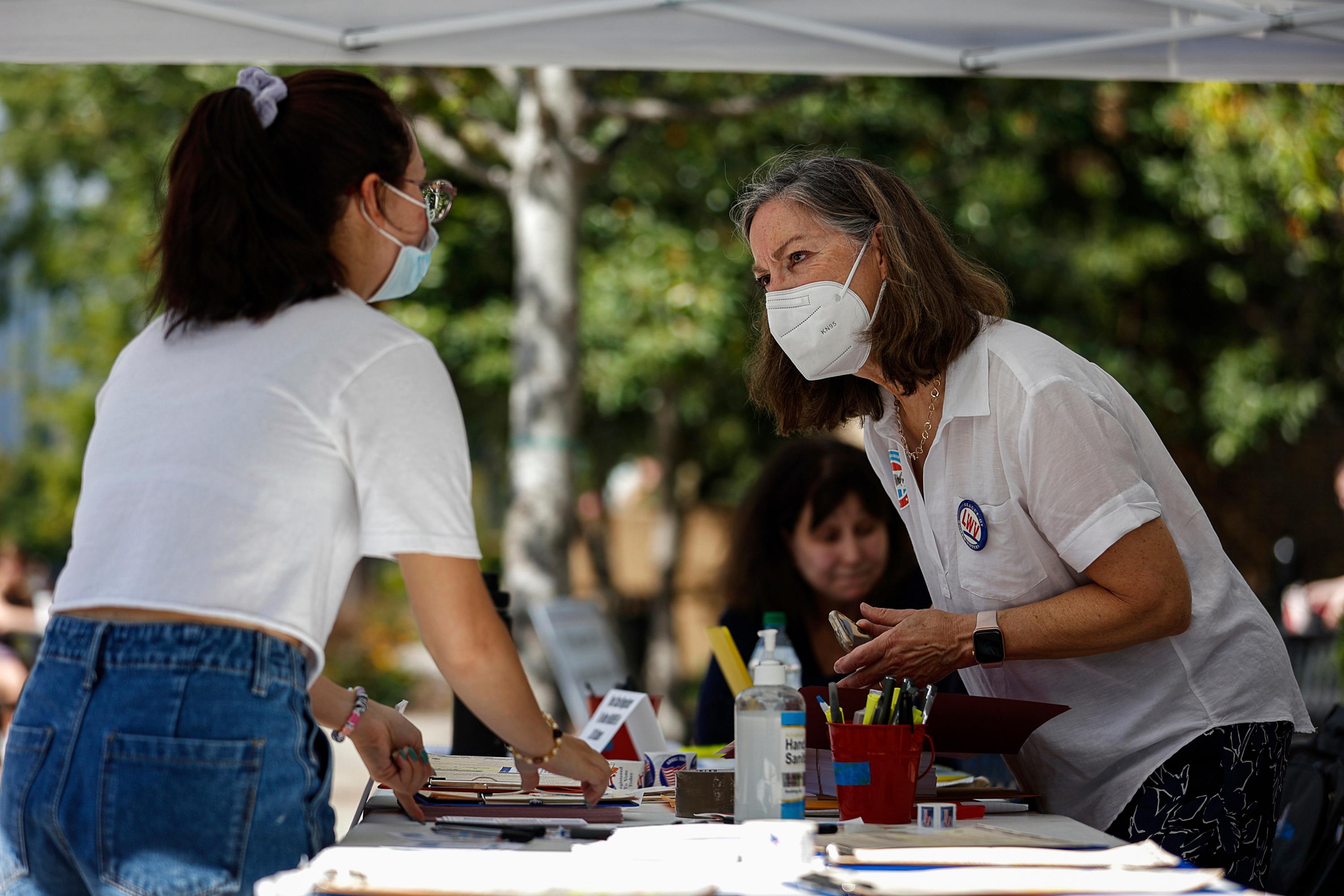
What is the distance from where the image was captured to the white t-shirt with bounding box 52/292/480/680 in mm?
1439

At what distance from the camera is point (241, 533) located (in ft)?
4.74

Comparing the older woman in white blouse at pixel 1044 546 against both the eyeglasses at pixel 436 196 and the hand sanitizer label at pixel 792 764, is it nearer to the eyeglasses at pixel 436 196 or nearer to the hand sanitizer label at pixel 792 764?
the hand sanitizer label at pixel 792 764

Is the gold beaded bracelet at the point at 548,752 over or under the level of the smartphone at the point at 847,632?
under

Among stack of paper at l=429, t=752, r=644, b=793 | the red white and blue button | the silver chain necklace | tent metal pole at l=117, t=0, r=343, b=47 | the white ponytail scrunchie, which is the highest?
tent metal pole at l=117, t=0, r=343, b=47

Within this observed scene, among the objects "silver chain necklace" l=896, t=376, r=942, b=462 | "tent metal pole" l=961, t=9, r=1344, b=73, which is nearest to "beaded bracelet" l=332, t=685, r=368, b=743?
"silver chain necklace" l=896, t=376, r=942, b=462

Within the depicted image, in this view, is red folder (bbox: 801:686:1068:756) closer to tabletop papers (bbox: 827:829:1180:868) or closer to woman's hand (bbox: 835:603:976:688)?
woman's hand (bbox: 835:603:976:688)

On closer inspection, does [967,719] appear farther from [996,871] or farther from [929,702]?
[996,871]

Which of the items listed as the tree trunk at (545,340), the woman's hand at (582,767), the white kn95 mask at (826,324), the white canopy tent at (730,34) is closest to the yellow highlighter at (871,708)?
the woman's hand at (582,767)

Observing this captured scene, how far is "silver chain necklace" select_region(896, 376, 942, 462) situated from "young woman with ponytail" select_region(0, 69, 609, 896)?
3.03 feet

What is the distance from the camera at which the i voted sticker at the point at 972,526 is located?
6.86ft

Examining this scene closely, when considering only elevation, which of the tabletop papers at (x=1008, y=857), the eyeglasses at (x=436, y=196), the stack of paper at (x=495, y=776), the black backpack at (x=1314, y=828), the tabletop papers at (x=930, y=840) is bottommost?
the black backpack at (x=1314, y=828)

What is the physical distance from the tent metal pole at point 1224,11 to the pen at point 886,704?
1999 mm

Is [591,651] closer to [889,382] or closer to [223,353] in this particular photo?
[889,382]

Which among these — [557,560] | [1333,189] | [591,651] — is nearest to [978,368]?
[591,651]
